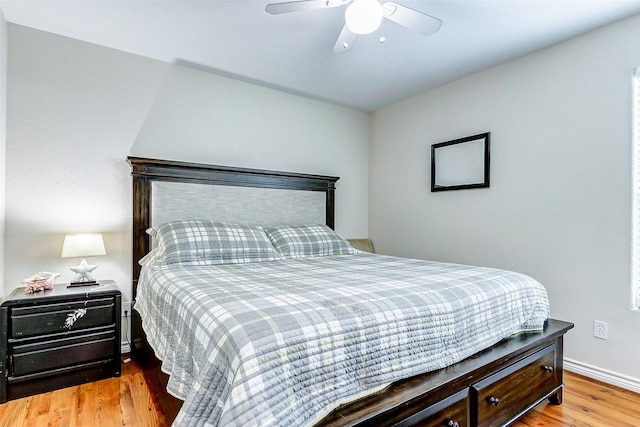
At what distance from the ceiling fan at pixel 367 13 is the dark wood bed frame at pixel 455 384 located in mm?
1705

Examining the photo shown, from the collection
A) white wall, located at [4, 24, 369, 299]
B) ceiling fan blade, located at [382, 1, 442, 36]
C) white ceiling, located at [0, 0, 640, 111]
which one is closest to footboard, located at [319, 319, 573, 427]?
ceiling fan blade, located at [382, 1, 442, 36]

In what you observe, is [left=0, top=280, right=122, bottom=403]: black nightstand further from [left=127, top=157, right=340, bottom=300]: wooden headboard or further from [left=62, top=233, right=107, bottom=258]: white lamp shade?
[left=127, top=157, right=340, bottom=300]: wooden headboard

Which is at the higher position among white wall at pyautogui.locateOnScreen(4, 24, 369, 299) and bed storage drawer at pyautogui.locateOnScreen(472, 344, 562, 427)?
white wall at pyautogui.locateOnScreen(4, 24, 369, 299)

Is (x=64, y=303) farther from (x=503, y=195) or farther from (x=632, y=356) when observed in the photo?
(x=632, y=356)

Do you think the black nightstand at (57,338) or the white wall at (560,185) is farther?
the white wall at (560,185)

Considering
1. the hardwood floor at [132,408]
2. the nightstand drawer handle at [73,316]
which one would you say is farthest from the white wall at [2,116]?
the hardwood floor at [132,408]

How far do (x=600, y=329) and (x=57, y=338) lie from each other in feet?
12.1

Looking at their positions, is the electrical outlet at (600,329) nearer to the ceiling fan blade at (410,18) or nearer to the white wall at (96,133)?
the ceiling fan blade at (410,18)

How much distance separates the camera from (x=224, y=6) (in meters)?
2.25

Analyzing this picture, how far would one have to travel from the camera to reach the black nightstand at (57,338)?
2.08 meters

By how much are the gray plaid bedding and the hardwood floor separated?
0.45 m

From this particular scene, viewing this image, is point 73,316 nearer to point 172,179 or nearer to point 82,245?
point 82,245

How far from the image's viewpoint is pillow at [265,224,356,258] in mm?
3064

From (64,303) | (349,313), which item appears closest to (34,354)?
(64,303)
